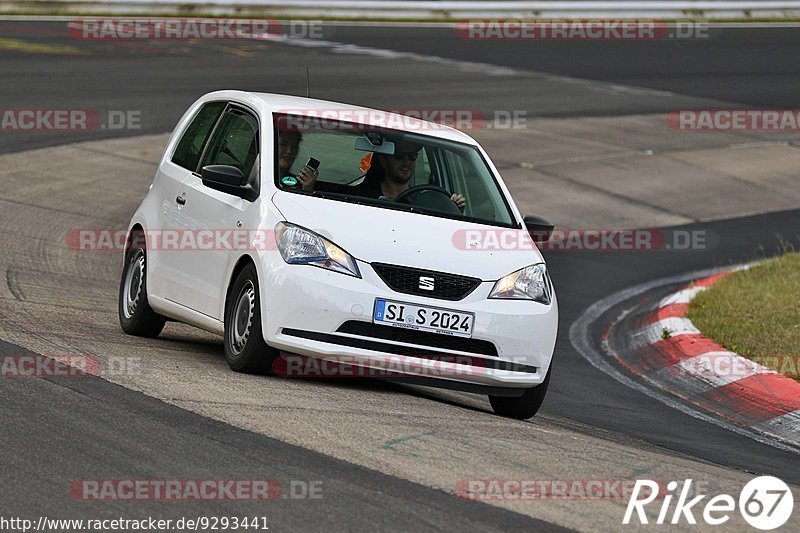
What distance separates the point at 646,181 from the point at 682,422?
10.1 meters

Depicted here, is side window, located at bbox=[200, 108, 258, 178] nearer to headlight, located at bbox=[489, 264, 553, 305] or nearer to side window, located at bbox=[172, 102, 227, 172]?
side window, located at bbox=[172, 102, 227, 172]

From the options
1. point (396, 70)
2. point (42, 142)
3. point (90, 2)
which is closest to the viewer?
point (42, 142)

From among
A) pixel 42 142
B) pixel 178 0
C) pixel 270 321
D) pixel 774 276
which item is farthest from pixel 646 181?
pixel 178 0

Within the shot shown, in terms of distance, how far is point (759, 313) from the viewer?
38.1 feet

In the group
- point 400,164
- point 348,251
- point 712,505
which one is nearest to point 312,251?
point 348,251

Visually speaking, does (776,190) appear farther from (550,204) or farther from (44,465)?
(44,465)

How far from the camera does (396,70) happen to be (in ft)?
85.5

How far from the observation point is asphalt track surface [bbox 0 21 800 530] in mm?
5660

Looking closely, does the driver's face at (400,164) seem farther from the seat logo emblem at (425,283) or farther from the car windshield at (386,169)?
the seat logo emblem at (425,283)

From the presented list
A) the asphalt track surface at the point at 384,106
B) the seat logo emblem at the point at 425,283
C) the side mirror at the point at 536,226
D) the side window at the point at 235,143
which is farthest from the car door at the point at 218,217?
the side mirror at the point at 536,226

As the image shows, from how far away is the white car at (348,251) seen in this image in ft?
24.8

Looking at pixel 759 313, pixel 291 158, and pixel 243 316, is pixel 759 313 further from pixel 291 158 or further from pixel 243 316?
pixel 243 316

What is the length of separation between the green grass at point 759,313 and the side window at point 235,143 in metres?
3.96

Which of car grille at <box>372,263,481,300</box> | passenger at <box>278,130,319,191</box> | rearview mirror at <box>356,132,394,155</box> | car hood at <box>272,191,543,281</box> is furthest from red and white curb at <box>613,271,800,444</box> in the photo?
passenger at <box>278,130,319,191</box>
